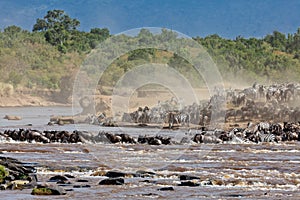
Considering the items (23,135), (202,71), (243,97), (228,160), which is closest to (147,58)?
(202,71)

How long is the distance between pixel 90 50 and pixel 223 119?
238 ft

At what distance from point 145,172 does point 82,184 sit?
3.57 metres

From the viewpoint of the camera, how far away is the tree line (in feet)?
292

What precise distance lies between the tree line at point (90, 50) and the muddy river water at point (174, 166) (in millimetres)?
38712

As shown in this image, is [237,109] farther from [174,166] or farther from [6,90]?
[6,90]

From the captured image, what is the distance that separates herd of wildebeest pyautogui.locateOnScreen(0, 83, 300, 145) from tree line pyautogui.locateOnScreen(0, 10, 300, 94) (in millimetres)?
21920

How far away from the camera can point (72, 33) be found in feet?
449

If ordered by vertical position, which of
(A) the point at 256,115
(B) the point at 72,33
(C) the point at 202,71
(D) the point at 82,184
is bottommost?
(D) the point at 82,184

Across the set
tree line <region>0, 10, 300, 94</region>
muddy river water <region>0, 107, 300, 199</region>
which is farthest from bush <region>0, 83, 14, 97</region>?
muddy river water <region>0, 107, 300, 199</region>

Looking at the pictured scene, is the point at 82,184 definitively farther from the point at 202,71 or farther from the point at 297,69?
the point at 297,69

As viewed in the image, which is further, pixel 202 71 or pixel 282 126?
pixel 202 71

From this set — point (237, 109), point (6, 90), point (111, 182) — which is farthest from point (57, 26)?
point (111, 182)

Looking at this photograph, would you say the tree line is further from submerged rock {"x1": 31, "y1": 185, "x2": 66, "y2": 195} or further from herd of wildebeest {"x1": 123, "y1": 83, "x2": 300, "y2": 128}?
submerged rock {"x1": 31, "y1": 185, "x2": 66, "y2": 195}

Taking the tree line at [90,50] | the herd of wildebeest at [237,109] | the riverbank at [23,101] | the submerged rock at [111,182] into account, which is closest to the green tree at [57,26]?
the tree line at [90,50]
